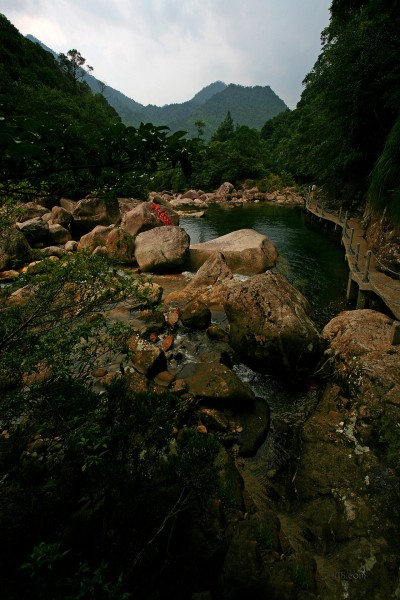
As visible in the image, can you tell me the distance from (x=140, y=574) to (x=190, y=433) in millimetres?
1051

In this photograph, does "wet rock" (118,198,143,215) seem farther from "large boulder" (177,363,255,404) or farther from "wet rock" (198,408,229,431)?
"wet rock" (198,408,229,431)

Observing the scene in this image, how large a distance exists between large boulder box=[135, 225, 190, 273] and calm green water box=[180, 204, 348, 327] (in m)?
4.12

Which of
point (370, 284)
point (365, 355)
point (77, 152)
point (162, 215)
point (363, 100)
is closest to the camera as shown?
point (77, 152)

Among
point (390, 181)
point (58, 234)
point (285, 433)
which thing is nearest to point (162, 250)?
point (58, 234)

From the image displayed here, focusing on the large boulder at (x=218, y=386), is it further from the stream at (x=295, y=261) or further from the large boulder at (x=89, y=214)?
the large boulder at (x=89, y=214)

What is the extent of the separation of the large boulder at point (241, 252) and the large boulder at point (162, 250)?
2.65 ft

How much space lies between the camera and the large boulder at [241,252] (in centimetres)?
1182

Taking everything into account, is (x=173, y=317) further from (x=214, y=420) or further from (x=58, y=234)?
(x=58, y=234)

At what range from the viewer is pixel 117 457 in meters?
2.55

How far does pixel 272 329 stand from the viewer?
588cm

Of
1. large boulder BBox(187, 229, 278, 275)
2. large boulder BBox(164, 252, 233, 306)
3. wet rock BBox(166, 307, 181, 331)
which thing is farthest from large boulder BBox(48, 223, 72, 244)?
wet rock BBox(166, 307, 181, 331)

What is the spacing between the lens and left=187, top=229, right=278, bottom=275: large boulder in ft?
38.8

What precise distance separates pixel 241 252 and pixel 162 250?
3.17 metres

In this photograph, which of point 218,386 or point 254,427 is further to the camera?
point 218,386
